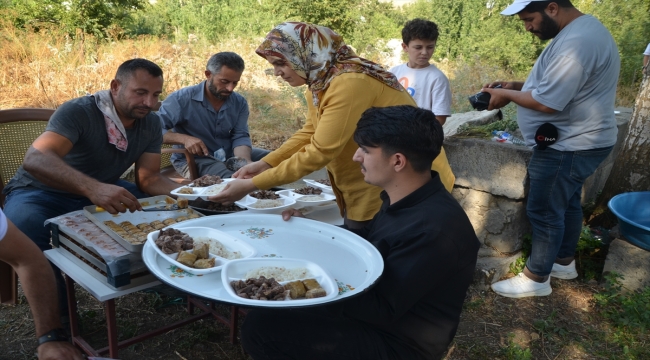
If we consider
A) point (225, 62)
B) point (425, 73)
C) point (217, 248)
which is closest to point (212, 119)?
point (225, 62)

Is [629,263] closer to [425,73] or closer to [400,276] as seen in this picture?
[425,73]

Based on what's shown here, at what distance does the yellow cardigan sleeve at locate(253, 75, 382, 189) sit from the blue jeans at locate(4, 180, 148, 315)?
1183 mm

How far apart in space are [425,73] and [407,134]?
8.02 feet

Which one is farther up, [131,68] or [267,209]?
[131,68]

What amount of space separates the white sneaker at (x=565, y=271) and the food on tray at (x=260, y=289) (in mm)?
2901

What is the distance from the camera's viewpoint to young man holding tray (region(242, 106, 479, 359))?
1.54m

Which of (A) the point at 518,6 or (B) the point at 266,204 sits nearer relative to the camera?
(B) the point at 266,204

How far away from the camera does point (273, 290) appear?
141 centimetres

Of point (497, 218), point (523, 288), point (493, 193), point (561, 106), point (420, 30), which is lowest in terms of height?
point (523, 288)

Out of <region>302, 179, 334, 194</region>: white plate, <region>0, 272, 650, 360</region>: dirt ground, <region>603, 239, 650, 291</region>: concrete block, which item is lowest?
<region>0, 272, 650, 360</region>: dirt ground

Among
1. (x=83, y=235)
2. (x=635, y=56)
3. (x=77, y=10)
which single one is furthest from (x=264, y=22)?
(x=83, y=235)

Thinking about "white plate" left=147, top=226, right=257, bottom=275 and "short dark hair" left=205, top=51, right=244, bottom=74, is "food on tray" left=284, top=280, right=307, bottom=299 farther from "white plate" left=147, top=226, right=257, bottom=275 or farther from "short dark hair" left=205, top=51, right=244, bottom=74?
"short dark hair" left=205, top=51, right=244, bottom=74

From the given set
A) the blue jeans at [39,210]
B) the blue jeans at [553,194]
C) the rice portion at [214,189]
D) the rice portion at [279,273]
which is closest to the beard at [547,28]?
the blue jeans at [553,194]

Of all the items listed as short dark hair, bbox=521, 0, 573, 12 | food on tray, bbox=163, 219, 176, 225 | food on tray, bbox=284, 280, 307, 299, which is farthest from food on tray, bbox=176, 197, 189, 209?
short dark hair, bbox=521, 0, 573, 12
